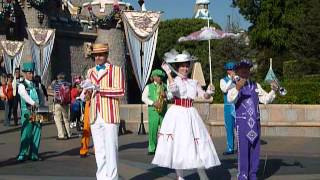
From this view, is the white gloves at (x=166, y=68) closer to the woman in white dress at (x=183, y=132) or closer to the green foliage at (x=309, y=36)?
the woman in white dress at (x=183, y=132)

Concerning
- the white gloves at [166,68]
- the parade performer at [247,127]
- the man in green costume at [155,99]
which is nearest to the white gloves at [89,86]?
the white gloves at [166,68]

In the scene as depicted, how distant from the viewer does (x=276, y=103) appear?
16094 mm

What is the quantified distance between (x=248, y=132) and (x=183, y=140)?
0.96m

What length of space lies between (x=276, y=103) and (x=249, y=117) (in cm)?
789

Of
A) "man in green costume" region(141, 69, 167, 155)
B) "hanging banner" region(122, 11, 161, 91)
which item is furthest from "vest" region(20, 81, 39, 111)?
"hanging banner" region(122, 11, 161, 91)

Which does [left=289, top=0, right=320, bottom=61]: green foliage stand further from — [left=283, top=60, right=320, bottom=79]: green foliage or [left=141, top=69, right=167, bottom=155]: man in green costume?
[left=141, top=69, right=167, bottom=155]: man in green costume

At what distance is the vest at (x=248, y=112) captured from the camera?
8.41 meters

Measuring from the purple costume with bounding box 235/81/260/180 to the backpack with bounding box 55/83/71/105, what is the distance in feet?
26.1

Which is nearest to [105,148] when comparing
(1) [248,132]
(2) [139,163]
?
(1) [248,132]

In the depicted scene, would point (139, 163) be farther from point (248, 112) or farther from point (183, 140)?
point (248, 112)

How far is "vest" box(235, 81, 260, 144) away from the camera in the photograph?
8406mm

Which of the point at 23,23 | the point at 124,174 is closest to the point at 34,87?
the point at 124,174

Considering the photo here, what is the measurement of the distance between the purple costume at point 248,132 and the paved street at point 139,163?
2.58 ft

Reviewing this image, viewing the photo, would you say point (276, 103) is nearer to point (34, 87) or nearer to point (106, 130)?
point (34, 87)
